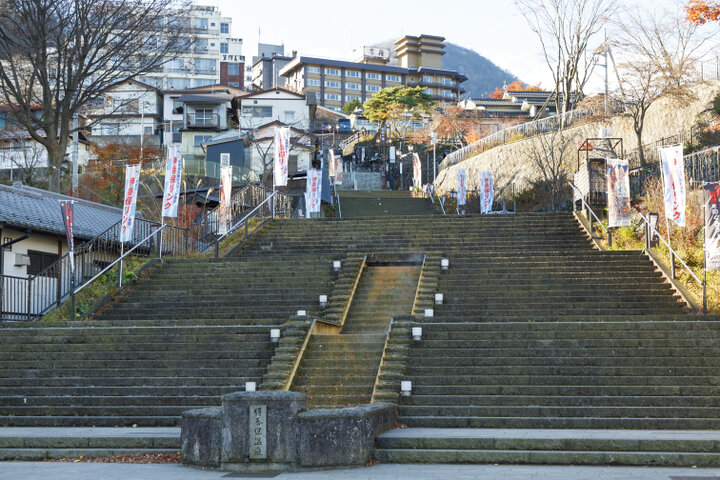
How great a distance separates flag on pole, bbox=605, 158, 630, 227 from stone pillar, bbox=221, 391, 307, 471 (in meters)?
13.5

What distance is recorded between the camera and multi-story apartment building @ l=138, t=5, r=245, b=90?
72.7 m

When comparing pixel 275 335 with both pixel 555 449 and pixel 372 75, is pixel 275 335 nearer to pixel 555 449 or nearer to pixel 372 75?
pixel 555 449

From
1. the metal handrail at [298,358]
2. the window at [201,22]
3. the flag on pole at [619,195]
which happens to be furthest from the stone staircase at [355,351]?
the window at [201,22]

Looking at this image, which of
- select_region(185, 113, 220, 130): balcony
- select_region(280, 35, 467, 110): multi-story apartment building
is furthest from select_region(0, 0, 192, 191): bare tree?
select_region(280, 35, 467, 110): multi-story apartment building

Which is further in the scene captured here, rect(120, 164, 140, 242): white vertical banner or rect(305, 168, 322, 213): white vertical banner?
rect(305, 168, 322, 213): white vertical banner

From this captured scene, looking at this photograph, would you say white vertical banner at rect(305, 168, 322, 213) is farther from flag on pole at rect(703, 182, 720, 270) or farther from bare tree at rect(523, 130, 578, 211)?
flag on pole at rect(703, 182, 720, 270)

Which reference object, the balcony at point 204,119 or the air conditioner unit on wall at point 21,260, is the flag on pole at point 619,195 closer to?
the air conditioner unit on wall at point 21,260

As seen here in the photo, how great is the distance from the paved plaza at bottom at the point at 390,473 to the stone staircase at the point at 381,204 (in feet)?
86.4

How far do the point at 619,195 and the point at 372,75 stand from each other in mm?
77466

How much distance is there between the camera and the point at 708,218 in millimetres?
13766

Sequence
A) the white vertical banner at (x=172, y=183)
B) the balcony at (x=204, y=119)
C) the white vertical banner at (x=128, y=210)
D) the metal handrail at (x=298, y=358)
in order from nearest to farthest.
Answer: the metal handrail at (x=298, y=358) → the white vertical banner at (x=128, y=210) → the white vertical banner at (x=172, y=183) → the balcony at (x=204, y=119)

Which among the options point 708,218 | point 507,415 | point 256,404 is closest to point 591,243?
point 708,218

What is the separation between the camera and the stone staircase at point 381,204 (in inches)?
1425

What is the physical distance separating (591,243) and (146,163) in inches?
1110
